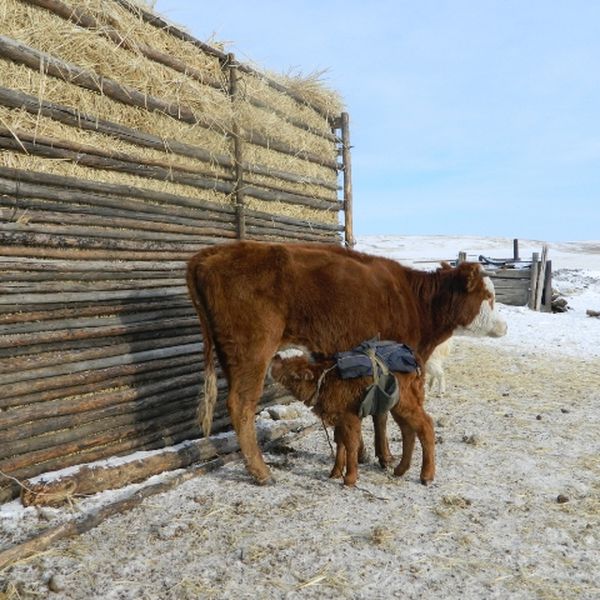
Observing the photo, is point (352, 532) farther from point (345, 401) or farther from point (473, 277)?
point (473, 277)

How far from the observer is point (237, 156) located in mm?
6691

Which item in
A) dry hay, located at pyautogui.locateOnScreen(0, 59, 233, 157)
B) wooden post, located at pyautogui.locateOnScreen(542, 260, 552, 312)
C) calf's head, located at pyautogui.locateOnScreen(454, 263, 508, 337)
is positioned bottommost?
wooden post, located at pyautogui.locateOnScreen(542, 260, 552, 312)

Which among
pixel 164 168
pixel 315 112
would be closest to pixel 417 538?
pixel 164 168

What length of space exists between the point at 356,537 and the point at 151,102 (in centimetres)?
423

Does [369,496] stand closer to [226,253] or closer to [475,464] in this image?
[475,464]

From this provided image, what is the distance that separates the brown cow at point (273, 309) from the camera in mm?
4645

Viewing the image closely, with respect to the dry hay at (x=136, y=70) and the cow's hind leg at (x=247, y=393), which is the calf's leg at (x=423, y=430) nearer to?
the cow's hind leg at (x=247, y=393)

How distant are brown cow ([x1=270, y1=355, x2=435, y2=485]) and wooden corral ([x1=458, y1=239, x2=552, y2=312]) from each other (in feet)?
47.8

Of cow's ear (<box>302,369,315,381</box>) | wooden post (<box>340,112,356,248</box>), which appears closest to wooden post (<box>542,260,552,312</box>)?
wooden post (<box>340,112,356,248</box>)

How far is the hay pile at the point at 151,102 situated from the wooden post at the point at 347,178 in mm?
557

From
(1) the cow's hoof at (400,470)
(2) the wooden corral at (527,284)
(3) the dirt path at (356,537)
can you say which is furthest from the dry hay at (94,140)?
(2) the wooden corral at (527,284)

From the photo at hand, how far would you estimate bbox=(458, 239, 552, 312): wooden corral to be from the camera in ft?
59.7

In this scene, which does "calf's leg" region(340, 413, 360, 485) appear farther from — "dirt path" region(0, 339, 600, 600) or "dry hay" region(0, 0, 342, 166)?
"dry hay" region(0, 0, 342, 166)

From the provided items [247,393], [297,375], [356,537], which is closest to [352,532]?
[356,537]
